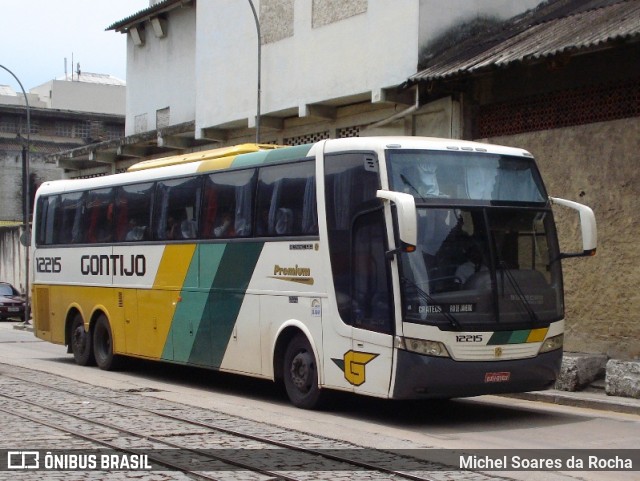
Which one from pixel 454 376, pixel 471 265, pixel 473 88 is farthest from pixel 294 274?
pixel 473 88

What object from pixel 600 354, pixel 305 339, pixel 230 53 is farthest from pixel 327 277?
pixel 230 53

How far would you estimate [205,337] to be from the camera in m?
15.1

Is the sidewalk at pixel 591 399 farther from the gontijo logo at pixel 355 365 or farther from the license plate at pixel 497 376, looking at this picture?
the gontijo logo at pixel 355 365

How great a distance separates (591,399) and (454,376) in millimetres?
3294

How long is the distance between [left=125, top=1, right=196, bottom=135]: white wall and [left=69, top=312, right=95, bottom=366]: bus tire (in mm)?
11769

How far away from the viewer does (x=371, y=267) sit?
1174 cm

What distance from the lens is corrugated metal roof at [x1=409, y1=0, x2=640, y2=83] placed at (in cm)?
1521

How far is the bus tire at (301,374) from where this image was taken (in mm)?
12773

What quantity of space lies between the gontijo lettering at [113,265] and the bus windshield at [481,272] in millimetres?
6426

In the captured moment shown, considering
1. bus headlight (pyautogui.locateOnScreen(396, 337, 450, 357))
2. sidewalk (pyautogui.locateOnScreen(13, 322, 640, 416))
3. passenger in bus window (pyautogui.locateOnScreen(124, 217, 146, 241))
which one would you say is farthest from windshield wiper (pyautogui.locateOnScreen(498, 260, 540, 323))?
passenger in bus window (pyautogui.locateOnScreen(124, 217, 146, 241))

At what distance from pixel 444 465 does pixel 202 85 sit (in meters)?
18.1

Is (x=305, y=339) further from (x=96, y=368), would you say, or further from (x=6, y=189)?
(x=6, y=189)

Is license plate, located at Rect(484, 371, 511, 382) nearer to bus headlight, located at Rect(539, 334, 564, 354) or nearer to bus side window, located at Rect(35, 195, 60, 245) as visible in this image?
bus headlight, located at Rect(539, 334, 564, 354)

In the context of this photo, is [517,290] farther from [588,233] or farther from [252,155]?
[252,155]
